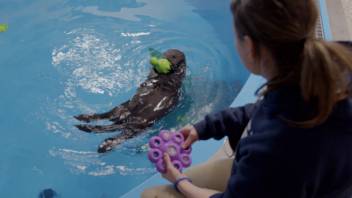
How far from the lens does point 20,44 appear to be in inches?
127

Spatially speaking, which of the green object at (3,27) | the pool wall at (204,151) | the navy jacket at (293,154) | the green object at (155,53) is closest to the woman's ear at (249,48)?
the navy jacket at (293,154)

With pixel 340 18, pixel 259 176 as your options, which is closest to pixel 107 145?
pixel 259 176

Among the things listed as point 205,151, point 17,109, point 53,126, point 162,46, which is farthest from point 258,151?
point 162,46

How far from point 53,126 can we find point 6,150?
28cm

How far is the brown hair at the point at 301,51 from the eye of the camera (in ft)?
3.11

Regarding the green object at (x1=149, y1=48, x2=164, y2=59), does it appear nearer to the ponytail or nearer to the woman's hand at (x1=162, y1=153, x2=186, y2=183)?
the woman's hand at (x1=162, y1=153, x2=186, y2=183)

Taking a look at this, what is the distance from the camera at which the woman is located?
0.96 meters

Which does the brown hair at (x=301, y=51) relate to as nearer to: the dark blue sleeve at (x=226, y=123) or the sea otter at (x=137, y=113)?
the dark blue sleeve at (x=226, y=123)

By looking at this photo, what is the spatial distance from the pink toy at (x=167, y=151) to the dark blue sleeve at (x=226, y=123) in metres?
0.09

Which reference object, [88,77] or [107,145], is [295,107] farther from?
[88,77]

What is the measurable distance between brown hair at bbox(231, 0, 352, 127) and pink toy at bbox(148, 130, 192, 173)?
51 centimetres

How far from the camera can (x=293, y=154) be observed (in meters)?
1.00

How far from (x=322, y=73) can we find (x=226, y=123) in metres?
0.60

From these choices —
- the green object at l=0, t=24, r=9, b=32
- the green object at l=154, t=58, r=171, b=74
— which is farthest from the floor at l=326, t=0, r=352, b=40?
the green object at l=0, t=24, r=9, b=32
